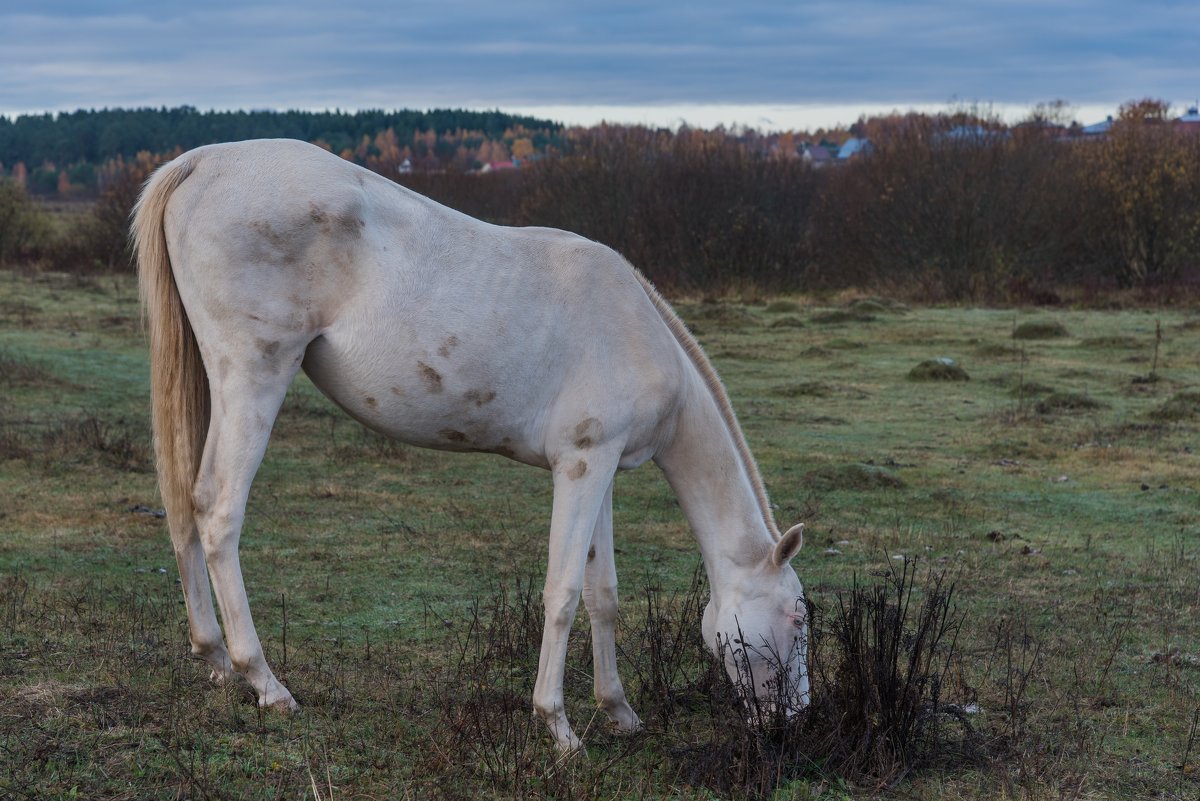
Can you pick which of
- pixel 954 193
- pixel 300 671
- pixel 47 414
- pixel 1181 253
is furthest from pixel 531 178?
pixel 300 671

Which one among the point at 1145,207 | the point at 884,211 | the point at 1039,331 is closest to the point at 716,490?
the point at 1039,331

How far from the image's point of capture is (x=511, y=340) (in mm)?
4383

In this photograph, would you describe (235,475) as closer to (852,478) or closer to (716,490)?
(716,490)

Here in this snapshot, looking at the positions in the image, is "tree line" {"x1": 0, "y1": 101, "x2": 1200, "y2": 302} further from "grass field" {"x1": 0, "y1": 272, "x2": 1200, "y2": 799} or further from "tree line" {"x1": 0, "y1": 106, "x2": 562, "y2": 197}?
"tree line" {"x1": 0, "y1": 106, "x2": 562, "y2": 197}

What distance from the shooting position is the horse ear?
171 inches

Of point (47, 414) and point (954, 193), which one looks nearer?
point (47, 414)

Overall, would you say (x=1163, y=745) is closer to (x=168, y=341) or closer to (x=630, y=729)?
(x=630, y=729)

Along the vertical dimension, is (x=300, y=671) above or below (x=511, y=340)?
below

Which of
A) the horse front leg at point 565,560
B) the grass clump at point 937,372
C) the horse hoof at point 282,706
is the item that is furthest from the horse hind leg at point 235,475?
the grass clump at point 937,372

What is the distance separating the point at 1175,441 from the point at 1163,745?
7.95 metres

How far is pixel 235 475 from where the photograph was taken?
4324mm

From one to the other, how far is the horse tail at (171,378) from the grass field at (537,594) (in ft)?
2.64

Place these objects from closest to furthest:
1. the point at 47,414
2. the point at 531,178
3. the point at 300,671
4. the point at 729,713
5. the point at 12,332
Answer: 1. the point at 729,713
2. the point at 300,671
3. the point at 47,414
4. the point at 12,332
5. the point at 531,178

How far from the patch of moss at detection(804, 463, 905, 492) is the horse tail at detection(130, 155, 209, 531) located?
19.9 feet
